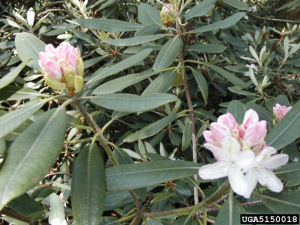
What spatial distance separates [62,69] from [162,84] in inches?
24.3

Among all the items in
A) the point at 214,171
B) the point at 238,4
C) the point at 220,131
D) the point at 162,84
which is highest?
the point at 238,4

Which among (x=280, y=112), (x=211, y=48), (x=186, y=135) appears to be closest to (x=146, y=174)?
(x=186, y=135)

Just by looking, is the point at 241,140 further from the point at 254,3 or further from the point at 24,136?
the point at 254,3

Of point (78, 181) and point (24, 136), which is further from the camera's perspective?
point (78, 181)

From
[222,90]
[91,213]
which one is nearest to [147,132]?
[91,213]

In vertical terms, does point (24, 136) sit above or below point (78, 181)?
above

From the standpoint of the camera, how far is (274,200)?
919 mm

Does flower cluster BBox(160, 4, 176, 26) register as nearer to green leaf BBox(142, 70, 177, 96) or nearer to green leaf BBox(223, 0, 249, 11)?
green leaf BBox(142, 70, 177, 96)

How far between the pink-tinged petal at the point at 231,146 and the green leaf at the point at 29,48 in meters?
0.70

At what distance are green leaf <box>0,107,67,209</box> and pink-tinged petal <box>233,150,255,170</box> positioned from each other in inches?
17.8

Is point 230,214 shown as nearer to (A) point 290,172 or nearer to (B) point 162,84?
(A) point 290,172

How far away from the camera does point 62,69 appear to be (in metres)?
0.94

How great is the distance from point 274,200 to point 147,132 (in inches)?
27.1

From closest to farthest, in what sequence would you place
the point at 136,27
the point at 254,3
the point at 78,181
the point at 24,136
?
1. the point at 24,136
2. the point at 78,181
3. the point at 136,27
4. the point at 254,3
